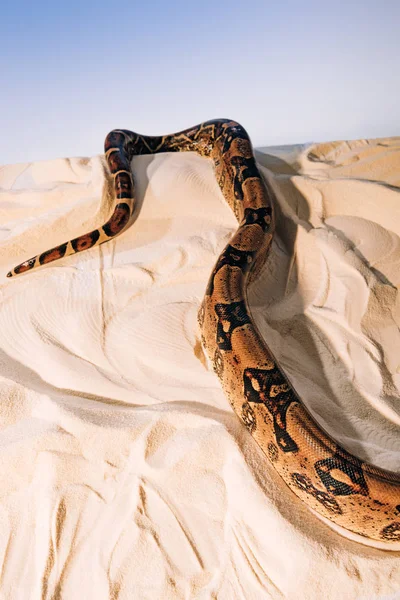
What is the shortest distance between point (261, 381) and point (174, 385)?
514mm

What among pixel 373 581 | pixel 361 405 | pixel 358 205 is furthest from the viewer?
pixel 358 205

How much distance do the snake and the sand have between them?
75 millimetres

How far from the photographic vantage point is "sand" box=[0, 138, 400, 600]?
186 cm

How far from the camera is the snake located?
6.23 ft

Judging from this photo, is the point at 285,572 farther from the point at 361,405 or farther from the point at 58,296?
the point at 58,296

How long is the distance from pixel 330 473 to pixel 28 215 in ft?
10.4

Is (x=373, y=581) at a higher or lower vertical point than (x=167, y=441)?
lower

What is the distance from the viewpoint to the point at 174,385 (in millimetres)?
2516

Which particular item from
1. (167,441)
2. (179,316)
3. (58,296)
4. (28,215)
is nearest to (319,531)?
(167,441)

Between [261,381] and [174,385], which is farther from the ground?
[261,381]

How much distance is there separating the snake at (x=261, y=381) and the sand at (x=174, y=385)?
0.07 m

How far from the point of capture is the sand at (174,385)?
6.09 feet

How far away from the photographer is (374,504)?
6.11ft

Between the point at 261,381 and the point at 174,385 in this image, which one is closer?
the point at 261,381
